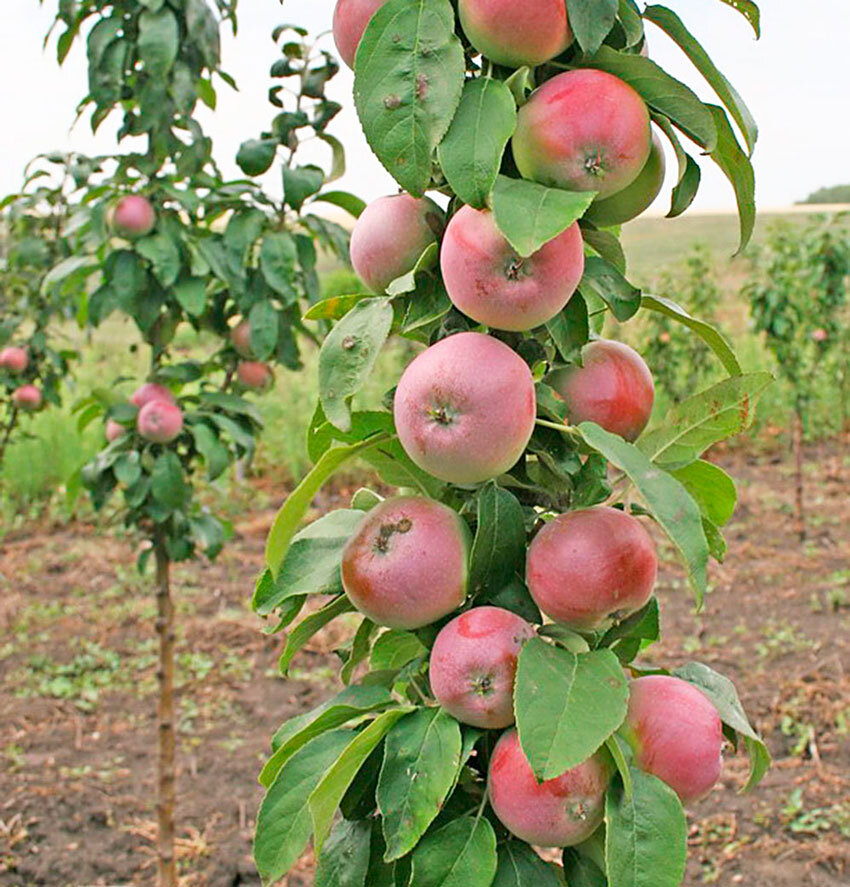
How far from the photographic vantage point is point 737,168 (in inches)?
31.6

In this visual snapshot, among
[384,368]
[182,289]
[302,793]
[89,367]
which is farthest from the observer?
[89,367]

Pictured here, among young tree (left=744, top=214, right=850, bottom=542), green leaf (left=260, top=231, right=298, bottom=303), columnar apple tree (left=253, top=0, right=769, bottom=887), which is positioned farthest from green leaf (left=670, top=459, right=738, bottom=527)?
young tree (left=744, top=214, right=850, bottom=542)

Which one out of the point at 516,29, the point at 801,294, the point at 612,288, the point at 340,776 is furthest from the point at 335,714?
the point at 801,294

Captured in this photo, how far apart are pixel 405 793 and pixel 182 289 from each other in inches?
63.8

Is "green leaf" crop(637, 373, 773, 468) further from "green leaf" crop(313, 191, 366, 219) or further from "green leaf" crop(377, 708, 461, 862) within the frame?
"green leaf" crop(313, 191, 366, 219)

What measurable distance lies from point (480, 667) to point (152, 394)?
1.64m

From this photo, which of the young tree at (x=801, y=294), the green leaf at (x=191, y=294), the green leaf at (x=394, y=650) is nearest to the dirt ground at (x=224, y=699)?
the young tree at (x=801, y=294)

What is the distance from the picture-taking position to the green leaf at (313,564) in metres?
0.83

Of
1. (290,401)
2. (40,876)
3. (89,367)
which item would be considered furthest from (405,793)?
(89,367)

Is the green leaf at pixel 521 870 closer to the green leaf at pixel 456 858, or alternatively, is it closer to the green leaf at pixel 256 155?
the green leaf at pixel 456 858

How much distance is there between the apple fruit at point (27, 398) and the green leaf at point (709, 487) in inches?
132

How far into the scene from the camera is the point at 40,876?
237cm

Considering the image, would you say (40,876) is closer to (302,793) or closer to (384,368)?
(302,793)

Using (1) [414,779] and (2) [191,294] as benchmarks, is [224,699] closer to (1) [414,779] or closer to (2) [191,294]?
(2) [191,294]
